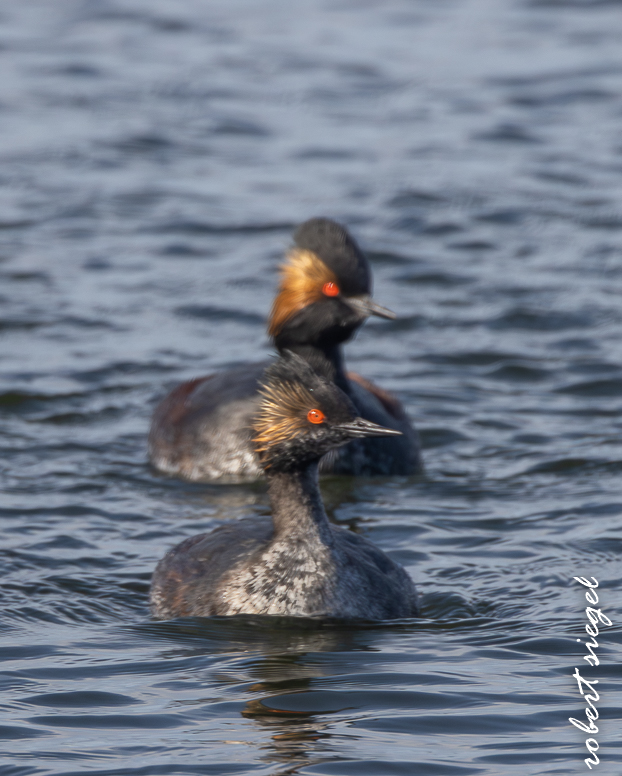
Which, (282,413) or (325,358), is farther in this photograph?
(325,358)

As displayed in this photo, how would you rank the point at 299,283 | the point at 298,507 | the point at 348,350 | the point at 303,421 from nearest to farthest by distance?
1. the point at 303,421
2. the point at 298,507
3. the point at 299,283
4. the point at 348,350

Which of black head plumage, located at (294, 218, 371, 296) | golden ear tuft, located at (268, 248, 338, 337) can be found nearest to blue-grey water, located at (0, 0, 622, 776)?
golden ear tuft, located at (268, 248, 338, 337)

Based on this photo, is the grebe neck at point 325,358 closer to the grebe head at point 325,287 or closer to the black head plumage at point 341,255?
the grebe head at point 325,287

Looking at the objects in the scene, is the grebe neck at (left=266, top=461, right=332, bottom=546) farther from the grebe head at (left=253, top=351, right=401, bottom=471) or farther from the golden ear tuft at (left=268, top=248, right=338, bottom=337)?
A: the golden ear tuft at (left=268, top=248, right=338, bottom=337)

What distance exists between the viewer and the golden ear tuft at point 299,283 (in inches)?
445

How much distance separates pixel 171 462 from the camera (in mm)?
11695

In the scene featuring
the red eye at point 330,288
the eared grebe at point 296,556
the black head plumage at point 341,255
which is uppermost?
the black head plumage at point 341,255

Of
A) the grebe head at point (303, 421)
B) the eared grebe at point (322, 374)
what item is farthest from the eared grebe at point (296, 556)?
the eared grebe at point (322, 374)

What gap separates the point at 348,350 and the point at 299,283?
361 centimetres

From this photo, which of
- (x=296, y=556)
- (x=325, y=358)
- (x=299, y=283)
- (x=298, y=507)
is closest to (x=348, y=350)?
(x=325, y=358)

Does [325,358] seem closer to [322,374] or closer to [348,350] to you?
[322,374]

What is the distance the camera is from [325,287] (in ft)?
36.9

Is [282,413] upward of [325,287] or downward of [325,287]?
downward

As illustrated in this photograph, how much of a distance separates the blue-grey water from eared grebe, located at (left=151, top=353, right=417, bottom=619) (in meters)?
0.16
